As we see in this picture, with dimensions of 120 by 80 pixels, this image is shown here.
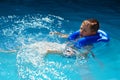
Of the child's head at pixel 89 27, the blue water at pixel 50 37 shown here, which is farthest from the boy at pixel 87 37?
the blue water at pixel 50 37

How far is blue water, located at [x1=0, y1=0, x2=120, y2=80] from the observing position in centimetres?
550

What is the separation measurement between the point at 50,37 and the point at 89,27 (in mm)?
1299

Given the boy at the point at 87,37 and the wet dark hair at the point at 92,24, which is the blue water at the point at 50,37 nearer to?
the boy at the point at 87,37

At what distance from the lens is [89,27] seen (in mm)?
5441

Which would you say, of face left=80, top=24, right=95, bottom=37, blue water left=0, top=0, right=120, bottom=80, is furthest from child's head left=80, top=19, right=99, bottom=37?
blue water left=0, top=0, right=120, bottom=80

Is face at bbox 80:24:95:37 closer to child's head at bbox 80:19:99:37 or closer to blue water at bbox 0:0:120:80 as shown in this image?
child's head at bbox 80:19:99:37

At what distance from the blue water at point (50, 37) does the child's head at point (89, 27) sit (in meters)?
0.52

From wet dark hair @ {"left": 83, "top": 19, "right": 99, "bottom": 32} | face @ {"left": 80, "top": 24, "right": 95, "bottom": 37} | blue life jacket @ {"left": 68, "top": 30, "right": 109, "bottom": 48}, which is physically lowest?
blue life jacket @ {"left": 68, "top": 30, "right": 109, "bottom": 48}

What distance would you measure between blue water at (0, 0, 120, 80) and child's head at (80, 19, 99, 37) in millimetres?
516

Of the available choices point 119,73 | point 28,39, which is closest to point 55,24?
point 28,39

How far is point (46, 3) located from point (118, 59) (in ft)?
11.2

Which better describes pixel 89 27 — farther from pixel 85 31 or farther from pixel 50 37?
pixel 50 37

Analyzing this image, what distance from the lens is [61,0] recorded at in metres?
9.23

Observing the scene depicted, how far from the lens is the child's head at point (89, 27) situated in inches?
214
